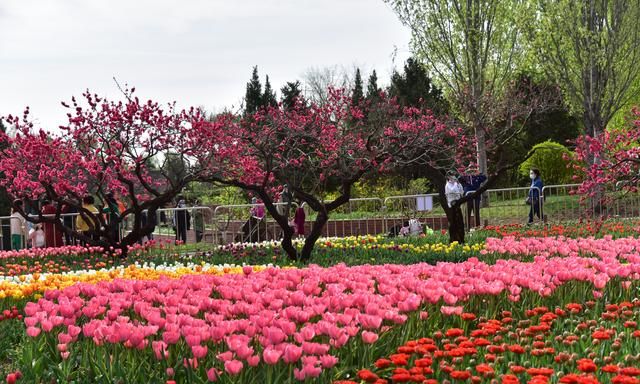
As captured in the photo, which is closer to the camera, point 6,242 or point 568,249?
point 568,249

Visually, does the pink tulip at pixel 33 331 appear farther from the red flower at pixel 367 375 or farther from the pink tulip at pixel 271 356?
the red flower at pixel 367 375

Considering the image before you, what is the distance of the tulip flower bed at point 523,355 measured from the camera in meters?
A: 3.13

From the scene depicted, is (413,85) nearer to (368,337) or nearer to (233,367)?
(368,337)

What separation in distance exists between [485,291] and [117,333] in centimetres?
231

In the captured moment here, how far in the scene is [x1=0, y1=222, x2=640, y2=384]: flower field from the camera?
11.2 feet

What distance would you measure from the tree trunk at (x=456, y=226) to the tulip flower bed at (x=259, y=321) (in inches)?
230

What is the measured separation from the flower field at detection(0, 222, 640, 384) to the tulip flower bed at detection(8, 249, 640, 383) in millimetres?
10

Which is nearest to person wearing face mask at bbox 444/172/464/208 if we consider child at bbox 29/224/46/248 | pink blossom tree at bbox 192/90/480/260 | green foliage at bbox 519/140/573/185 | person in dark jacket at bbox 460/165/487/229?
person in dark jacket at bbox 460/165/487/229

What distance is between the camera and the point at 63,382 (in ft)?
12.1

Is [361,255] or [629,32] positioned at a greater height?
[629,32]

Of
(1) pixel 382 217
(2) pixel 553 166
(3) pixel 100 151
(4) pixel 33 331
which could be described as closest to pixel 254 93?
(2) pixel 553 166

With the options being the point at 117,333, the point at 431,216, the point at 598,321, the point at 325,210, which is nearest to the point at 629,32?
the point at 431,216

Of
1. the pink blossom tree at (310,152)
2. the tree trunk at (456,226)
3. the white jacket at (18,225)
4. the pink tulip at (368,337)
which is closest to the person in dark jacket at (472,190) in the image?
the pink blossom tree at (310,152)

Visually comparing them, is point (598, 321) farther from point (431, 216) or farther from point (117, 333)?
point (431, 216)
